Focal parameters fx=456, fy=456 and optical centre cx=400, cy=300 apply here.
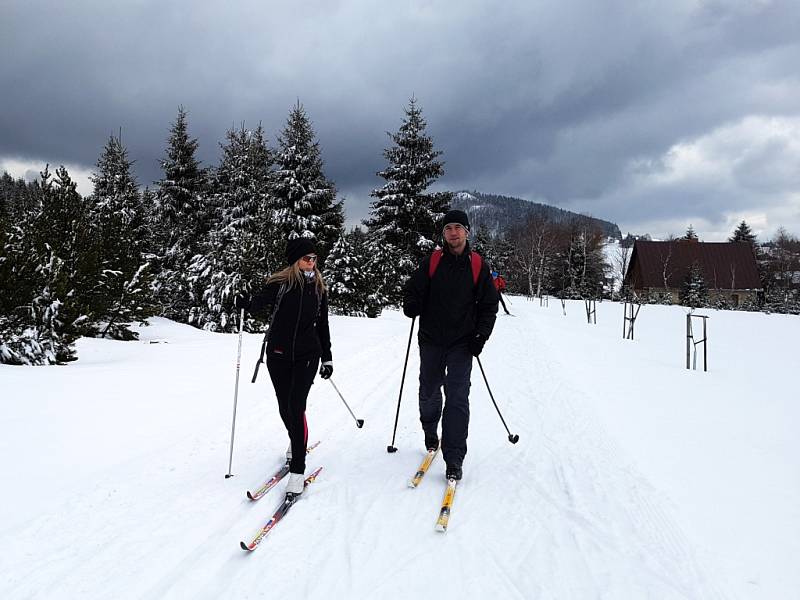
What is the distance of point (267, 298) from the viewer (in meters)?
3.86

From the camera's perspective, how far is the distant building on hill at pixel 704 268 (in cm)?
5141

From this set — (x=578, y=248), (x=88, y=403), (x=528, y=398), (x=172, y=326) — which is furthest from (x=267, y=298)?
(x=578, y=248)

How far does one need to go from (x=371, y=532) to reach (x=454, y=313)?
1.81 metres

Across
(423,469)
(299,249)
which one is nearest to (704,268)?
(423,469)

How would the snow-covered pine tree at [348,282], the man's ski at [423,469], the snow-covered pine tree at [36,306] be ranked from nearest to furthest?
1. the man's ski at [423,469]
2. the snow-covered pine tree at [36,306]
3. the snow-covered pine tree at [348,282]

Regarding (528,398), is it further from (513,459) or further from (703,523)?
(703,523)

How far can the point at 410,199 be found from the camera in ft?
94.4

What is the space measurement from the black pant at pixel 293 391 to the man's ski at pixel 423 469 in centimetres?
94

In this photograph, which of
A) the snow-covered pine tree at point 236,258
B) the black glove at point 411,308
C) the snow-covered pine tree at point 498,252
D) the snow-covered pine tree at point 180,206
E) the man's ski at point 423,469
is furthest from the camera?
the snow-covered pine tree at point 498,252

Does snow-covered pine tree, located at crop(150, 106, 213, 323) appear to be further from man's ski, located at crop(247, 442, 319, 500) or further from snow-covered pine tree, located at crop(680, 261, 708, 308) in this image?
snow-covered pine tree, located at crop(680, 261, 708, 308)

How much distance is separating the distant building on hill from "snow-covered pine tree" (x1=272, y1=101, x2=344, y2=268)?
133 ft

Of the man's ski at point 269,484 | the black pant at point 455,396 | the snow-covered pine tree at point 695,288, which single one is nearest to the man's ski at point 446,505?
the black pant at point 455,396

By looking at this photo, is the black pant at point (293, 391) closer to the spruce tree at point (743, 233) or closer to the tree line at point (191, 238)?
the tree line at point (191, 238)

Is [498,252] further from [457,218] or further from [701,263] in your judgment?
[457,218]
